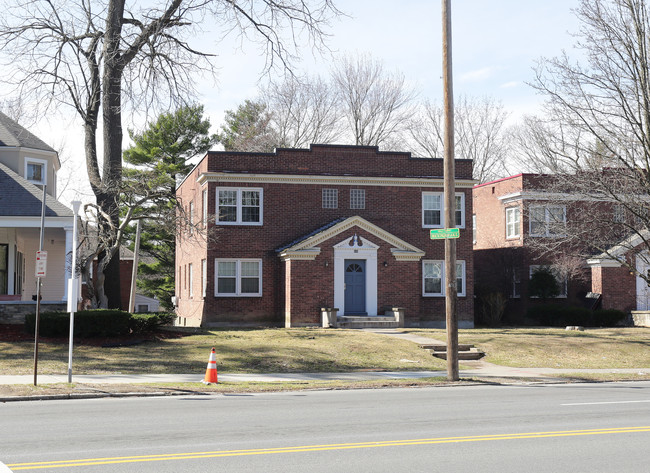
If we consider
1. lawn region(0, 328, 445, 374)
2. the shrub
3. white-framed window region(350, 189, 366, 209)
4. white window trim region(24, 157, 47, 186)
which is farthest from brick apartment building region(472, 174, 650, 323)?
white window trim region(24, 157, 47, 186)

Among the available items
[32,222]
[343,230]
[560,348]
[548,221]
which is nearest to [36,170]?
[32,222]

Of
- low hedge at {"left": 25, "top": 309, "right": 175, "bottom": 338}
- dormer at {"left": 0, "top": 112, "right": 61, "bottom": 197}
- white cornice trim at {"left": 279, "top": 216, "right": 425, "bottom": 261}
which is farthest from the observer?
dormer at {"left": 0, "top": 112, "right": 61, "bottom": 197}

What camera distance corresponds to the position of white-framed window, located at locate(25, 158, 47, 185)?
106ft

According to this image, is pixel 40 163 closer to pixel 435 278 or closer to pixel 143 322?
pixel 143 322

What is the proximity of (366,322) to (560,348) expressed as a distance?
8079mm

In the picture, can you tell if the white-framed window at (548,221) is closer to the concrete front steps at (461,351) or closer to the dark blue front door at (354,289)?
the concrete front steps at (461,351)

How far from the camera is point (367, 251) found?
102 feet

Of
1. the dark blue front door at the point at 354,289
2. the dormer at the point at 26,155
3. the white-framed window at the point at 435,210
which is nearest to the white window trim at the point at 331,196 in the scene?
the dark blue front door at the point at 354,289

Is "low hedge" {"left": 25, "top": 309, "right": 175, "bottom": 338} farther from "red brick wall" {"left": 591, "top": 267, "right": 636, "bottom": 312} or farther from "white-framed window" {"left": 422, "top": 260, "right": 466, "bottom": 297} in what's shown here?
"red brick wall" {"left": 591, "top": 267, "right": 636, "bottom": 312}

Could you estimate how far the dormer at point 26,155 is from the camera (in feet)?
104

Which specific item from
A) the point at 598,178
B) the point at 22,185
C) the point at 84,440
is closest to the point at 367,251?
the point at 598,178

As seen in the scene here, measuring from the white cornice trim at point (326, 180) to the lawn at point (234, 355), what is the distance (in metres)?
8.18

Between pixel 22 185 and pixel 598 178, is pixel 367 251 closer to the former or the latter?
pixel 598 178

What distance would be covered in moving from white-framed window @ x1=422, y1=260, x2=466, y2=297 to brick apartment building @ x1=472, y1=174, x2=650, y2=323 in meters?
3.35
